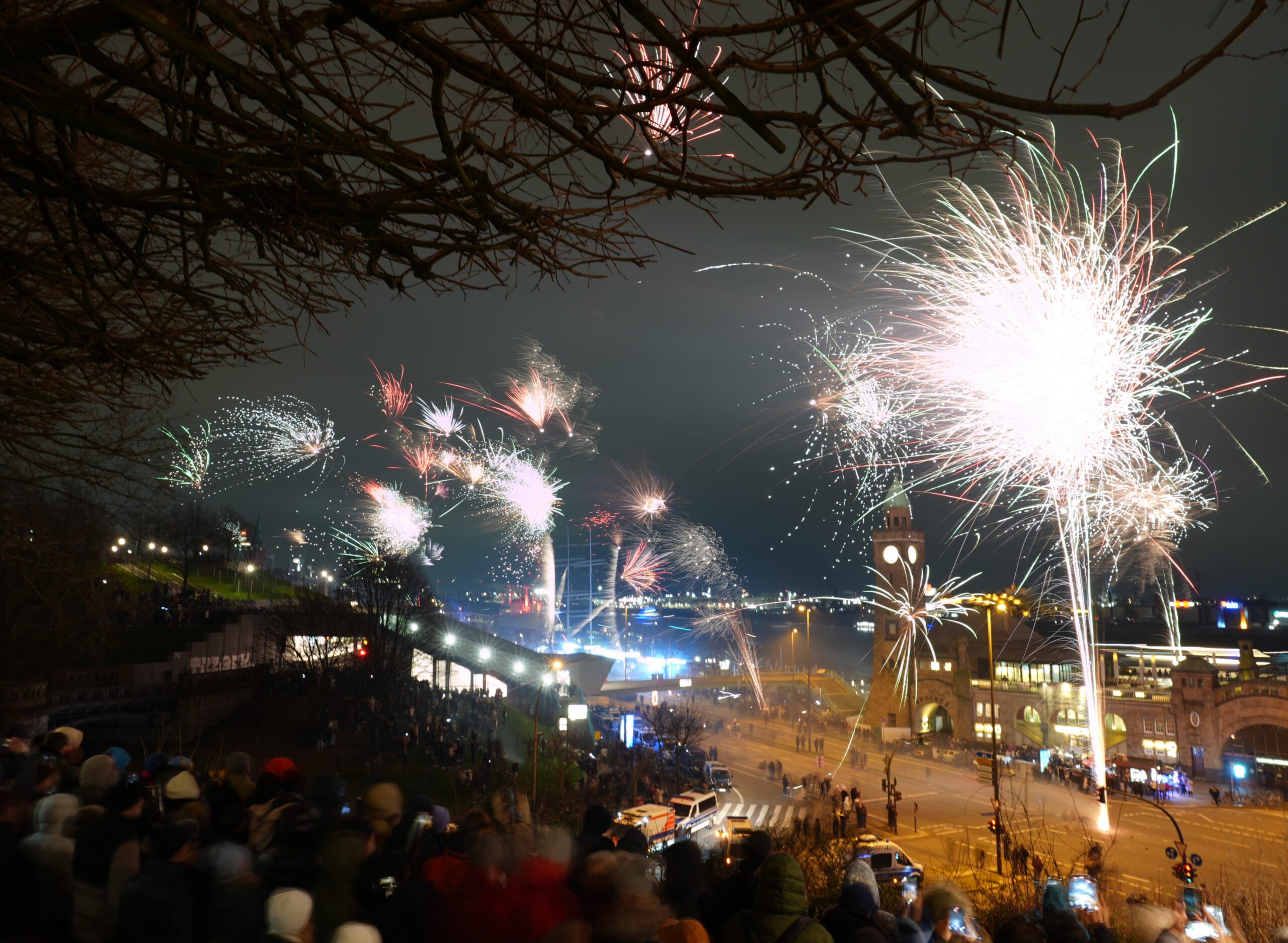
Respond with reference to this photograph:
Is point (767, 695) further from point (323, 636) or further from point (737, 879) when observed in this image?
point (737, 879)

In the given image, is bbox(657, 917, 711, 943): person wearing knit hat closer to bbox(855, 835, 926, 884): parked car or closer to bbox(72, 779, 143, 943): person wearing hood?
bbox(72, 779, 143, 943): person wearing hood

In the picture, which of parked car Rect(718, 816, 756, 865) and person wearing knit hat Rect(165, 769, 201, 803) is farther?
parked car Rect(718, 816, 756, 865)

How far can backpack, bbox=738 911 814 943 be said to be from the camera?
175 inches

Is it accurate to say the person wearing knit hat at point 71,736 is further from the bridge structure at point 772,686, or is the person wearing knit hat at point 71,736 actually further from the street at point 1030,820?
the bridge structure at point 772,686

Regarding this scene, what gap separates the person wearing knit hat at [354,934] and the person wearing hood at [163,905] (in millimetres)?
861

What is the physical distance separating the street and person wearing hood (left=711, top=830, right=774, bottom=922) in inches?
481

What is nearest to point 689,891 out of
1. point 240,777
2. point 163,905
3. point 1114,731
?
point 163,905

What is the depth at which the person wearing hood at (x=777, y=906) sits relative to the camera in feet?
15.0

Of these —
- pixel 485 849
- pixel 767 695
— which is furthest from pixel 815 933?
pixel 767 695

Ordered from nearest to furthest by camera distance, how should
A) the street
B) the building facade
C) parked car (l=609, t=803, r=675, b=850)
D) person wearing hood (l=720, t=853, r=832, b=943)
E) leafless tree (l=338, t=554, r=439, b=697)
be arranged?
person wearing hood (l=720, t=853, r=832, b=943) → parked car (l=609, t=803, r=675, b=850) → the street → leafless tree (l=338, t=554, r=439, b=697) → the building facade

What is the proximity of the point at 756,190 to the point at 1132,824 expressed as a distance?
32.3 metres

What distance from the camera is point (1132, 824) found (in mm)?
27656

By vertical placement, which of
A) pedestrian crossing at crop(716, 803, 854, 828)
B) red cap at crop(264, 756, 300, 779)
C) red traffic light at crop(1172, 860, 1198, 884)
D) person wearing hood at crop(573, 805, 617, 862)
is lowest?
pedestrian crossing at crop(716, 803, 854, 828)

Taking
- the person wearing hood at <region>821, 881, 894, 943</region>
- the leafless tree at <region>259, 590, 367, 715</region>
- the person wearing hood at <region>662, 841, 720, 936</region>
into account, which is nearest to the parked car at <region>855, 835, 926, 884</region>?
the person wearing hood at <region>662, 841, 720, 936</region>
